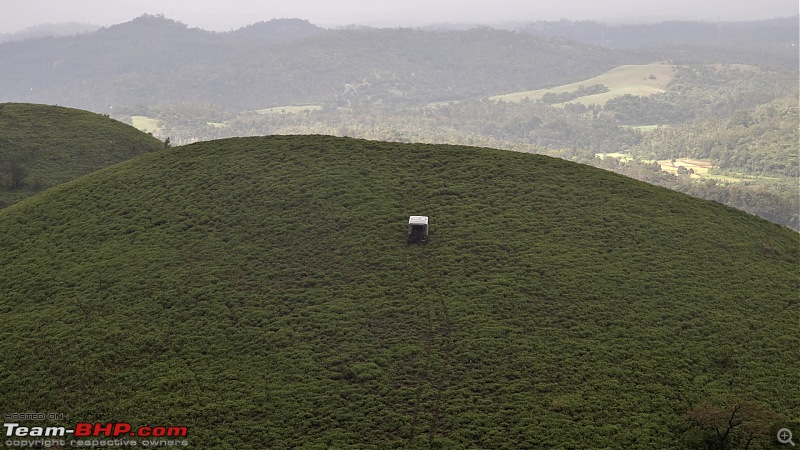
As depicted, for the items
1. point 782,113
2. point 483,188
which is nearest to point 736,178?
point 782,113

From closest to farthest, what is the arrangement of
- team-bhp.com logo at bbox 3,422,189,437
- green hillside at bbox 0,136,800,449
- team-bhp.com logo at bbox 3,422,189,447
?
team-bhp.com logo at bbox 3,422,189,447
team-bhp.com logo at bbox 3,422,189,437
green hillside at bbox 0,136,800,449

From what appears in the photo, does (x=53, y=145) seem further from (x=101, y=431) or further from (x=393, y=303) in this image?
(x=101, y=431)

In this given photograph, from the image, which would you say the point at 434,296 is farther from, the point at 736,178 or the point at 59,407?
the point at 736,178

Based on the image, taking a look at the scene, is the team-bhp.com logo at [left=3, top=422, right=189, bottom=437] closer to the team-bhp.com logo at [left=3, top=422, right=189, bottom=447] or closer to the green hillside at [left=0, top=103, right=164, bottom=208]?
the team-bhp.com logo at [left=3, top=422, right=189, bottom=447]

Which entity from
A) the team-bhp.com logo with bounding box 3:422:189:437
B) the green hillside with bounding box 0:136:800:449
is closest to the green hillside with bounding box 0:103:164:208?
the green hillside with bounding box 0:136:800:449

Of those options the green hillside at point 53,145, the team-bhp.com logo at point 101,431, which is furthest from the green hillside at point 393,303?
the green hillside at point 53,145

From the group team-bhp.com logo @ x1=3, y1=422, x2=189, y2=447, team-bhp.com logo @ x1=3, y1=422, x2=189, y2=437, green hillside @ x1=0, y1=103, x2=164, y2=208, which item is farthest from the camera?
green hillside @ x1=0, y1=103, x2=164, y2=208

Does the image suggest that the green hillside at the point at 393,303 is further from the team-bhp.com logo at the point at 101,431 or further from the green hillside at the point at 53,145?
the green hillside at the point at 53,145
